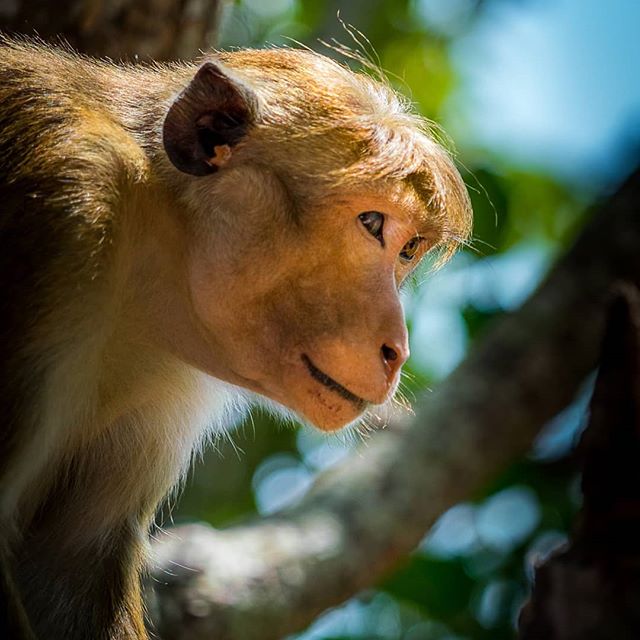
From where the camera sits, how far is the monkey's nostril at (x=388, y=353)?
10.4 feet

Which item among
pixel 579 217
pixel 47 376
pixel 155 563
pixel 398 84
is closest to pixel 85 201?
pixel 47 376

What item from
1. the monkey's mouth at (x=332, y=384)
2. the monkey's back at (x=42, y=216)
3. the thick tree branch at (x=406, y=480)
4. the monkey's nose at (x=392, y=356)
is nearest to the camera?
the monkey's back at (x=42, y=216)

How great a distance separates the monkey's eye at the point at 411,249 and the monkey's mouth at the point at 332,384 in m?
0.41

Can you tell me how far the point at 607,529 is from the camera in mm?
3928

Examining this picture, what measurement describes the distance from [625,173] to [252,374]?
158 inches

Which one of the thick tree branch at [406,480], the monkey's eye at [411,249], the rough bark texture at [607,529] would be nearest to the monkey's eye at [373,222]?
the monkey's eye at [411,249]

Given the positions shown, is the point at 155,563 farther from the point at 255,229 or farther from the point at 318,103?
the point at 318,103

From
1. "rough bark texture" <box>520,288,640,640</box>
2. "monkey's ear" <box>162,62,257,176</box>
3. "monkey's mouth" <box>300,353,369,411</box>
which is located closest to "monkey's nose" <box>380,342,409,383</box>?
"monkey's mouth" <box>300,353,369,411</box>

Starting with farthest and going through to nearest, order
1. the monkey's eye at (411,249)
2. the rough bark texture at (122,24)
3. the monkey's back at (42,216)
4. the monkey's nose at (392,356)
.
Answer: the rough bark texture at (122,24) < the monkey's eye at (411,249) < the monkey's nose at (392,356) < the monkey's back at (42,216)

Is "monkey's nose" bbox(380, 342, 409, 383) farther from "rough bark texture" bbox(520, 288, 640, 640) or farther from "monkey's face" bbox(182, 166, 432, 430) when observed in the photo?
"rough bark texture" bbox(520, 288, 640, 640)

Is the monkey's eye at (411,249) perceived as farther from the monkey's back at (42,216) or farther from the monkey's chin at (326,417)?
the monkey's back at (42,216)

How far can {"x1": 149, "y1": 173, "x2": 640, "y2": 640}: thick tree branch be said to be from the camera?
4258 mm

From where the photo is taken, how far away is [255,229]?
3289mm

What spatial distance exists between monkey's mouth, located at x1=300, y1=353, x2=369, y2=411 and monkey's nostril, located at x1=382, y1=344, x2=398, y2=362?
0.15 metres
